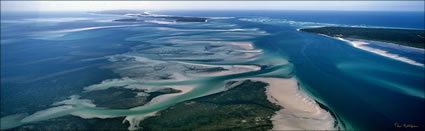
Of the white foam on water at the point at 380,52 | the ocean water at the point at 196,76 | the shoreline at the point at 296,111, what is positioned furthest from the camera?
the white foam on water at the point at 380,52

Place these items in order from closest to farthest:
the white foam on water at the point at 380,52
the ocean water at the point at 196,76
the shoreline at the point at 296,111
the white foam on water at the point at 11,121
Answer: the white foam on water at the point at 11,121, the shoreline at the point at 296,111, the ocean water at the point at 196,76, the white foam on water at the point at 380,52

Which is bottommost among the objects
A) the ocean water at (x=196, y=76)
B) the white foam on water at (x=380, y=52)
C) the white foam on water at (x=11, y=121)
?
the white foam on water at (x=11, y=121)

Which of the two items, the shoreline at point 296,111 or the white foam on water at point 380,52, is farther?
the white foam on water at point 380,52

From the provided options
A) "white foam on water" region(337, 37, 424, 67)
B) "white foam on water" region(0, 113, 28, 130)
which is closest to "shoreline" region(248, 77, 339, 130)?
"white foam on water" region(0, 113, 28, 130)

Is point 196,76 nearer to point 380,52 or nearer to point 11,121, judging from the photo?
point 11,121

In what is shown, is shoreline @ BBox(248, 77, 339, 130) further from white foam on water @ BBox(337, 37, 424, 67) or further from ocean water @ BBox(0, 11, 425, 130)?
white foam on water @ BBox(337, 37, 424, 67)

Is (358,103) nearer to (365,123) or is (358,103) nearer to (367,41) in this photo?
(365,123)

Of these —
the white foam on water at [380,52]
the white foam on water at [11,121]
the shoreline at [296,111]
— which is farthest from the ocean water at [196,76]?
the white foam on water at [380,52]

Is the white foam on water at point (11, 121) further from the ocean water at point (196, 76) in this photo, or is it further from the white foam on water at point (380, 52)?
the white foam on water at point (380, 52)

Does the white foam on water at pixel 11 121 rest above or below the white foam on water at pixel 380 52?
below

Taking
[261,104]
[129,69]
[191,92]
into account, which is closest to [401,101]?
[261,104]

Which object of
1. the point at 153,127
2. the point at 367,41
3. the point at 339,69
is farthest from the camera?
the point at 367,41
